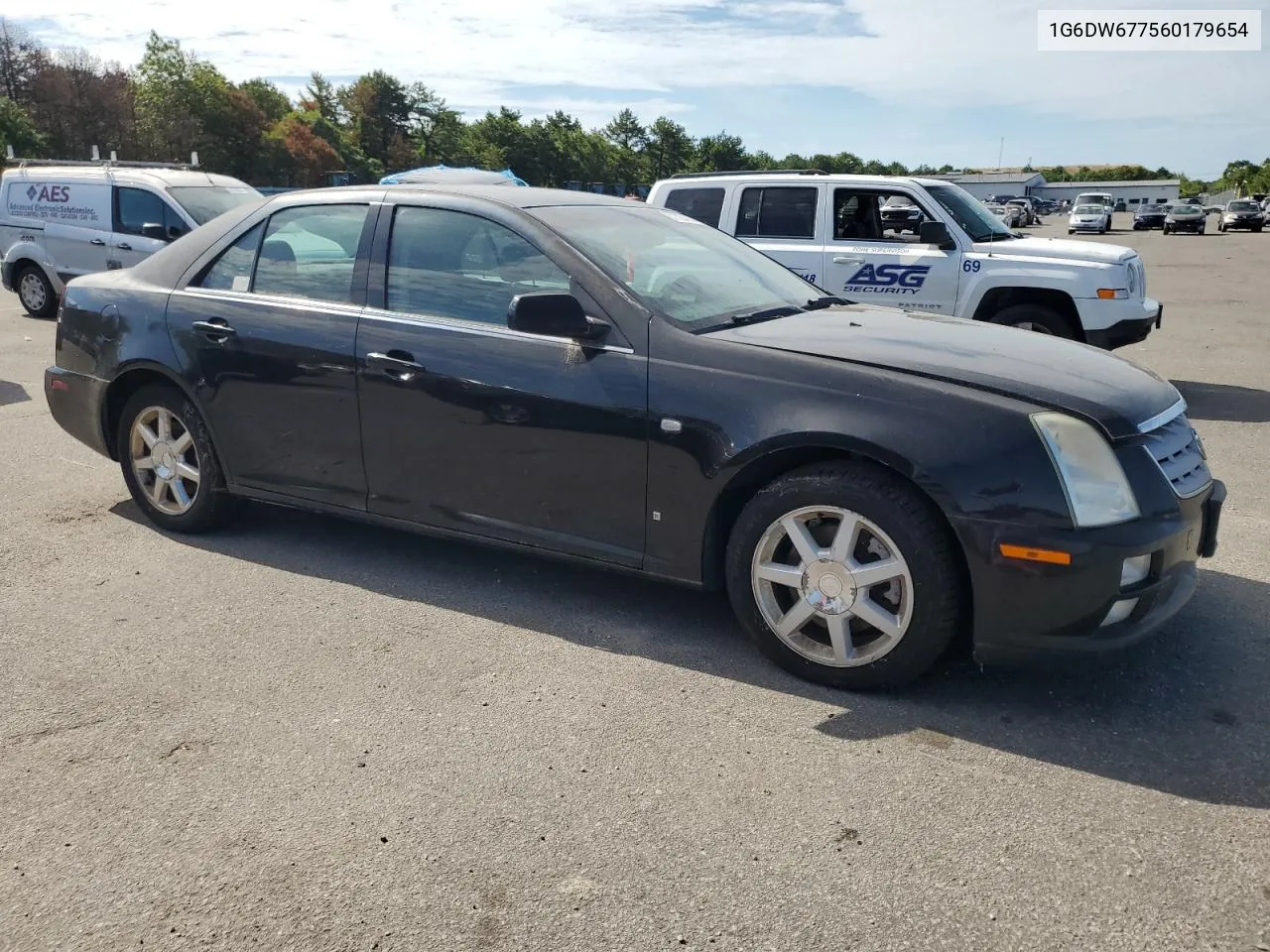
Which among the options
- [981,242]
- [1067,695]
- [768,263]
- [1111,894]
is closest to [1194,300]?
[981,242]

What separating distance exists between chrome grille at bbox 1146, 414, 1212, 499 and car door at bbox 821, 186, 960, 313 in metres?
5.68

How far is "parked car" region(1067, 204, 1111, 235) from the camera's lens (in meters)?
50.0

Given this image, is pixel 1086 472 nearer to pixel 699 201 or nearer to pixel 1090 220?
pixel 699 201

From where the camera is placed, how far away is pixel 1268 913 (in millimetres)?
2393

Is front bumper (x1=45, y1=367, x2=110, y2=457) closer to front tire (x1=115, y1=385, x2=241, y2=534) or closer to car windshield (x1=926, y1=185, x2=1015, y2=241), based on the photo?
front tire (x1=115, y1=385, x2=241, y2=534)

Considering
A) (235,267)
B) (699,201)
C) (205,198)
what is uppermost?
(205,198)

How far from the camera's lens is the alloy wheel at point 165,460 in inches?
198

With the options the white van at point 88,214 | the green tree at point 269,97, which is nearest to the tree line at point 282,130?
the green tree at point 269,97

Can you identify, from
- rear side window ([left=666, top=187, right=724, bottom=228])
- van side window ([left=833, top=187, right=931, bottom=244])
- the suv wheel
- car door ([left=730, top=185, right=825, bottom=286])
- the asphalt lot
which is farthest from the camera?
the suv wheel

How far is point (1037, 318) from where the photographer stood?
898cm

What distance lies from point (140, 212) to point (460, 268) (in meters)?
10.7

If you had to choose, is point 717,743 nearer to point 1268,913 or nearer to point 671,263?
point 1268,913

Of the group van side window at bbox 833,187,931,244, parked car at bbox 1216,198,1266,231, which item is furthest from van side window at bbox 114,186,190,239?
parked car at bbox 1216,198,1266,231

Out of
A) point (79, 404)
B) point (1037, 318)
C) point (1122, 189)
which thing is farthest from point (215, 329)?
point (1122, 189)
